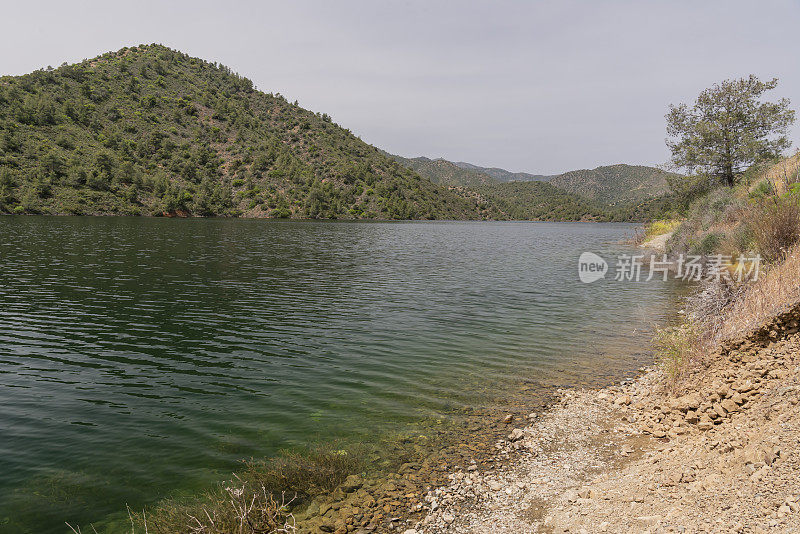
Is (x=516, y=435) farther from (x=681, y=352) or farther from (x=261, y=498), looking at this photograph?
(x=261, y=498)

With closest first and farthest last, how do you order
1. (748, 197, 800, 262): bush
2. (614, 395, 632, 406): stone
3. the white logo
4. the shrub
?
the shrub, (614, 395, 632, 406): stone, (748, 197, 800, 262): bush, the white logo

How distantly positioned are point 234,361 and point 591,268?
37.3m

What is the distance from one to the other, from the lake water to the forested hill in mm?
91119

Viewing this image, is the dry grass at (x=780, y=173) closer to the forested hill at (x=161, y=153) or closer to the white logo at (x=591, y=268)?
the white logo at (x=591, y=268)

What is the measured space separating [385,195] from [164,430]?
174486 millimetres


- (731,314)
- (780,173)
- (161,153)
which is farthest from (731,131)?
(161,153)

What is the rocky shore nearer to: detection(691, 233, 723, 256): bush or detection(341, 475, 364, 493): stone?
detection(341, 475, 364, 493): stone

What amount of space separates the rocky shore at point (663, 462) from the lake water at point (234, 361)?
Answer: 7.91 feet

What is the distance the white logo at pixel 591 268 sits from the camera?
34.2m

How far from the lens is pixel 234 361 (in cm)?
1427

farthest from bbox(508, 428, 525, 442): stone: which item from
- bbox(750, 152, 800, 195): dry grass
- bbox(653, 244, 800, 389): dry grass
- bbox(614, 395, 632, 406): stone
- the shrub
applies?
bbox(750, 152, 800, 195): dry grass

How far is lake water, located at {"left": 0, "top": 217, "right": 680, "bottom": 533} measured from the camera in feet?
27.7

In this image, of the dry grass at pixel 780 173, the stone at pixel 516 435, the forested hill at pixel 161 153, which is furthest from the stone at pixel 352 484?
the forested hill at pixel 161 153

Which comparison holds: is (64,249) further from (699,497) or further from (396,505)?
(699,497)
